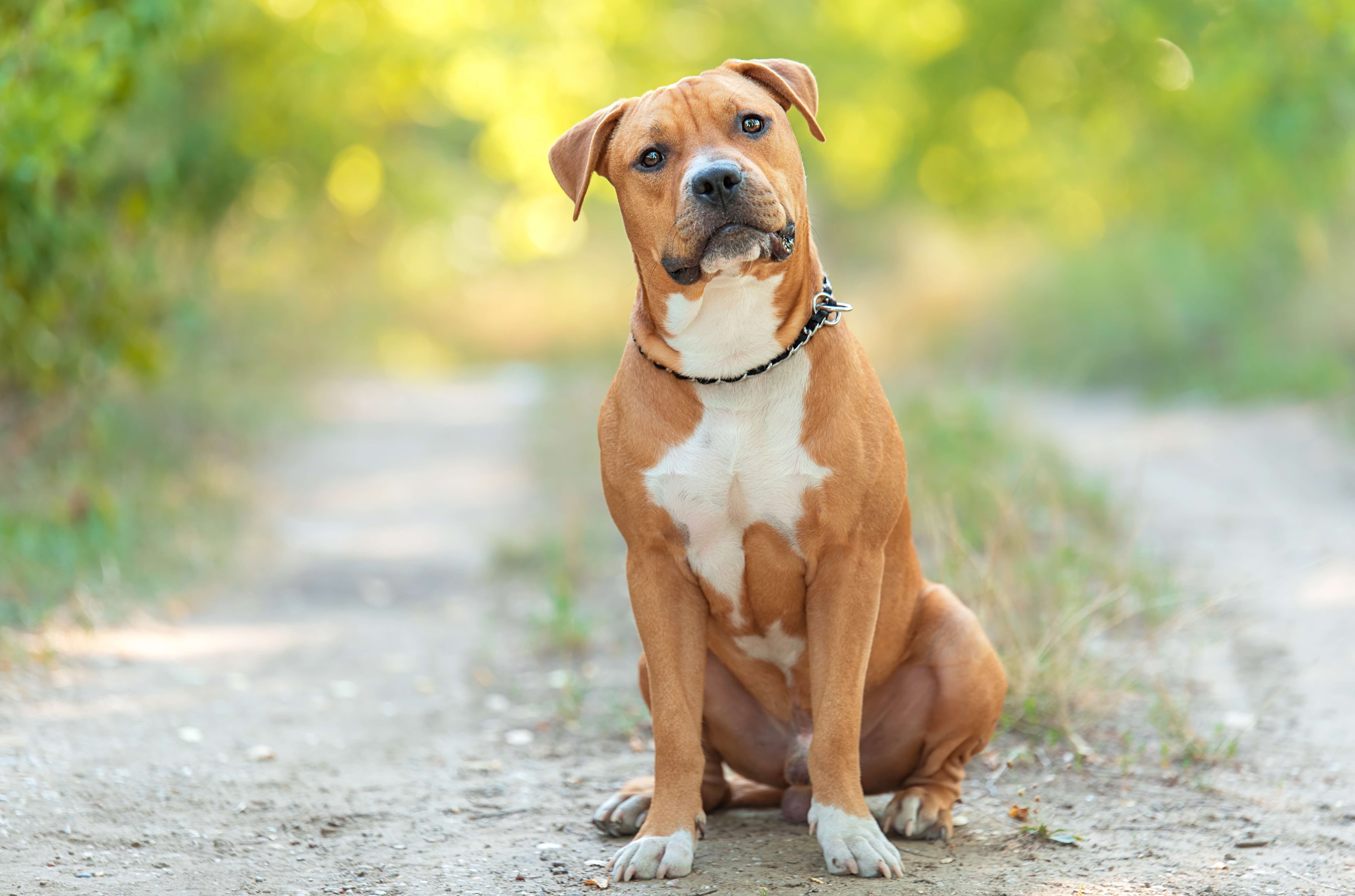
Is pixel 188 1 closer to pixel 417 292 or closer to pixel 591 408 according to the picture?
pixel 591 408

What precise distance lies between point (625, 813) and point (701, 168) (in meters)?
1.53

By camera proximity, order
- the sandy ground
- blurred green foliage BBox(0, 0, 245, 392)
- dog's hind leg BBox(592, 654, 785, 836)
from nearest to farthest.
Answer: the sandy ground, dog's hind leg BBox(592, 654, 785, 836), blurred green foliage BBox(0, 0, 245, 392)

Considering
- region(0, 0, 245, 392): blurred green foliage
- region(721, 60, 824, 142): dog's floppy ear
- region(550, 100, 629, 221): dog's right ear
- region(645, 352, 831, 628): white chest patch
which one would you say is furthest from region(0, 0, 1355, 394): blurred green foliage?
region(645, 352, 831, 628): white chest patch

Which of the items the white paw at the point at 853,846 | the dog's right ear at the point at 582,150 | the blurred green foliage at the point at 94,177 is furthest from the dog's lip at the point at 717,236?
the blurred green foliage at the point at 94,177

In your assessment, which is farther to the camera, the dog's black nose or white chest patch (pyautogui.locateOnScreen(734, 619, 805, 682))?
white chest patch (pyautogui.locateOnScreen(734, 619, 805, 682))

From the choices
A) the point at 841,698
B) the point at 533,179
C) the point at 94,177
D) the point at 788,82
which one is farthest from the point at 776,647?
the point at 533,179

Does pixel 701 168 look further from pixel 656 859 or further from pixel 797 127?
pixel 797 127

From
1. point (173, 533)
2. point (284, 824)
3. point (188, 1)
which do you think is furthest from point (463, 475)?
point (284, 824)

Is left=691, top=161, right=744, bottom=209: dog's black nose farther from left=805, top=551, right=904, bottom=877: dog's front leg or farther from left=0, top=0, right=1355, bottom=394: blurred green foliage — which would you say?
left=0, top=0, right=1355, bottom=394: blurred green foliage

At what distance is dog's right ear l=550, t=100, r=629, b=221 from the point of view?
9.25 ft

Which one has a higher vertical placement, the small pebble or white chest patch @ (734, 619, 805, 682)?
white chest patch @ (734, 619, 805, 682)

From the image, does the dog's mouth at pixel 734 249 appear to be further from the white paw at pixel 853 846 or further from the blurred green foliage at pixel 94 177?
the blurred green foliage at pixel 94 177

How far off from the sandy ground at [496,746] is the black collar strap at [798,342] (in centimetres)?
107

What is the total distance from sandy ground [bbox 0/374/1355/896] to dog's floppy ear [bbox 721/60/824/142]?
1701 millimetres
